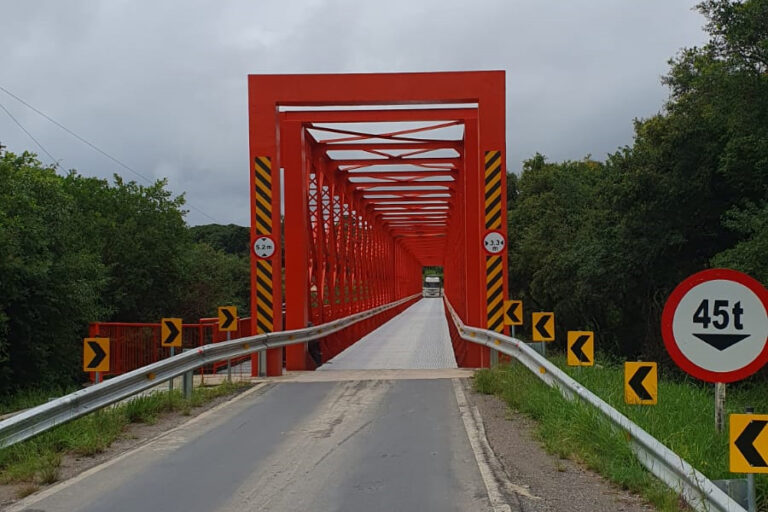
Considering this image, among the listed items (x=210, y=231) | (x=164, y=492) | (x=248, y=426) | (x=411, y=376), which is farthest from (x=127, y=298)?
(x=210, y=231)

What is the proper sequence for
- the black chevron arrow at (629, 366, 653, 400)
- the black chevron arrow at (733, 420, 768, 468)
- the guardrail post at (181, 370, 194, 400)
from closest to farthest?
the black chevron arrow at (733, 420, 768, 468)
the black chevron arrow at (629, 366, 653, 400)
the guardrail post at (181, 370, 194, 400)

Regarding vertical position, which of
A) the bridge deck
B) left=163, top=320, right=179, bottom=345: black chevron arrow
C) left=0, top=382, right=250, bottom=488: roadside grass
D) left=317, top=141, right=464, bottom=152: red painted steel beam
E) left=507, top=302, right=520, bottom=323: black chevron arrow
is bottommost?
the bridge deck

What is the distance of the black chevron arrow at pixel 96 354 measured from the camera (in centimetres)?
868

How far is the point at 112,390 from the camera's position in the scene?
8.36 meters

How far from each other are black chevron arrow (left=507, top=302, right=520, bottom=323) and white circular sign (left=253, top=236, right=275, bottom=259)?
4408 mm

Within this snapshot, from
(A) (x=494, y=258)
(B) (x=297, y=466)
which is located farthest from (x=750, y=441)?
(A) (x=494, y=258)

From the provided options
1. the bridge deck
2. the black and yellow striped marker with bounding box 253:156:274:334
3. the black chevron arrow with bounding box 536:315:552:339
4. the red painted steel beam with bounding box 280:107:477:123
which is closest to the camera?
the black chevron arrow with bounding box 536:315:552:339

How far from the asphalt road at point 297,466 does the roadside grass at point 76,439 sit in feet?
1.16

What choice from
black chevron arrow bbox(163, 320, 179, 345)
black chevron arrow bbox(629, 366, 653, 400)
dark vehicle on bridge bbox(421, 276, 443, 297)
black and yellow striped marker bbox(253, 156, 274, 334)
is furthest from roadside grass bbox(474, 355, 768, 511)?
dark vehicle on bridge bbox(421, 276, 443, 297)

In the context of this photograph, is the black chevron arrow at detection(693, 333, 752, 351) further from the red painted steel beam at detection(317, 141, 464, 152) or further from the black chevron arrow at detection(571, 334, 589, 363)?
the red painted steel beam at detection(317, 141, 464, 152)

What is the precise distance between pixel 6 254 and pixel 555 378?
10.7m

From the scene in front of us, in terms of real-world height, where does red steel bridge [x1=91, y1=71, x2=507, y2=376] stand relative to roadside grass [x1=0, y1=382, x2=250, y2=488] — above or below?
above

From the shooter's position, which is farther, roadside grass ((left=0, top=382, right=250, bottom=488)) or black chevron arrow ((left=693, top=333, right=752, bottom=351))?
roadside grass ((left=0, top=382, right=250, bottom=488))

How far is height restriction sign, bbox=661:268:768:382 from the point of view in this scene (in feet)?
16.0
